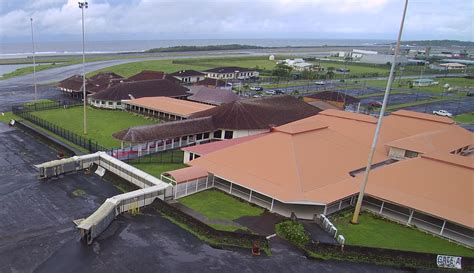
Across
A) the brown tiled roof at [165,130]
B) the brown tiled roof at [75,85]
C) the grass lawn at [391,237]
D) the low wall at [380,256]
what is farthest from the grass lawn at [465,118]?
the brown tiled roof at [75,85]

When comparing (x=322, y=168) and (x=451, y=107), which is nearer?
(x=322, y=168)

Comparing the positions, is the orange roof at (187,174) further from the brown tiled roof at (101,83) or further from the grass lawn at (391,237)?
the brown tiled roof at (101,83)

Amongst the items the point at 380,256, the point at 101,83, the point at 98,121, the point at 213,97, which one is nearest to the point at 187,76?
the point at 101,83

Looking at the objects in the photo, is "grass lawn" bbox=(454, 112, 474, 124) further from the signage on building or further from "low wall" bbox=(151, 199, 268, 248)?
"low wall" bbox=(151, 199, 268, 248)

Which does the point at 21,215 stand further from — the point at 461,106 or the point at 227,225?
the point at 461,106

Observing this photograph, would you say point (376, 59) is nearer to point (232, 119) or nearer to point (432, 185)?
point (232, 119)

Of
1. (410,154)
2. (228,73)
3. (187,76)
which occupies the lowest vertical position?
(187,76)
